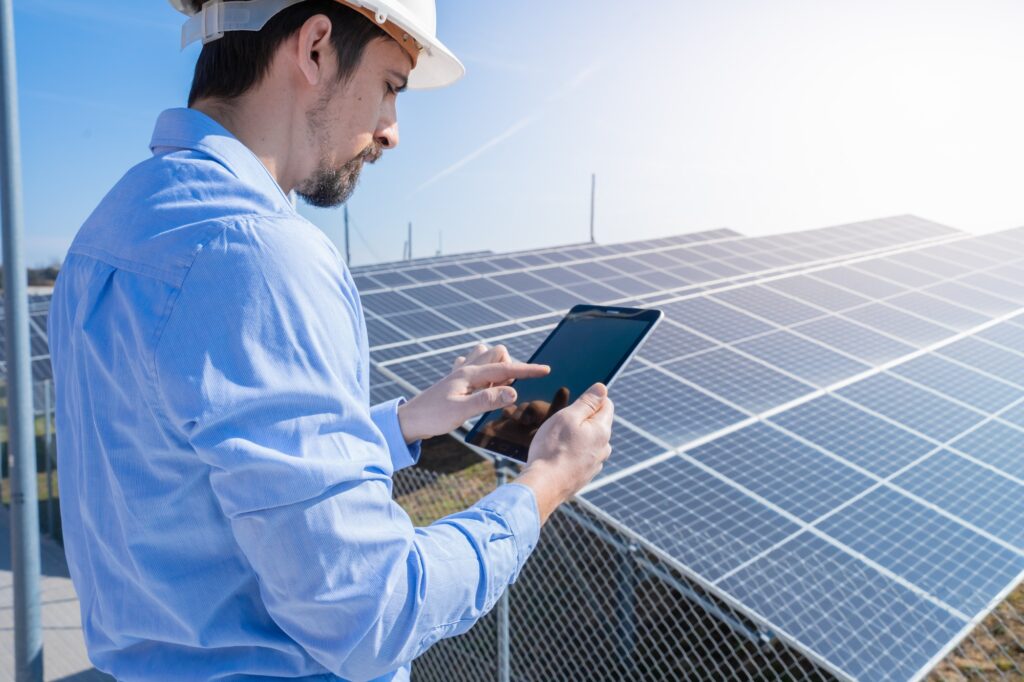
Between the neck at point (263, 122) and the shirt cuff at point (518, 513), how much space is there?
2.05 feet

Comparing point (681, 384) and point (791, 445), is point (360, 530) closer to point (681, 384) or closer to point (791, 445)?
point (791, 445)

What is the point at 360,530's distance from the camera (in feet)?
3.53

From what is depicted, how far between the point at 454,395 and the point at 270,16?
85cm

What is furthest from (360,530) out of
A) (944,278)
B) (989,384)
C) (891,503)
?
(944,278)

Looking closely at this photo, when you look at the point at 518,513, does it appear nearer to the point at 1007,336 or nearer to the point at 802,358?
the point at 802,358

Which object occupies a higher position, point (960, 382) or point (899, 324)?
point (899, 324)

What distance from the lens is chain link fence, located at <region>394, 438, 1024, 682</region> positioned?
3857 mm

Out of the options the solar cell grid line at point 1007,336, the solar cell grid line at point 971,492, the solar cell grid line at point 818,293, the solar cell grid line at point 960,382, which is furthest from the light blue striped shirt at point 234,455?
the solar cell grid line at point 818,293

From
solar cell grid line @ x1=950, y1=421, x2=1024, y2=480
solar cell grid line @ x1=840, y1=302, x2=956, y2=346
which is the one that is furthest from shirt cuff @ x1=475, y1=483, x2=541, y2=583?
solar cell grid line @ x1=840, y1=302, x2=956, y2=346

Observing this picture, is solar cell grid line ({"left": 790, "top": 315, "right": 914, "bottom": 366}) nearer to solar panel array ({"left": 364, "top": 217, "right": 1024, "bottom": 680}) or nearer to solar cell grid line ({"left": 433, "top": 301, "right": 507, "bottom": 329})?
solar panel array ({"left": 364, "top": 217, "right": 1024, "bottom": 680})

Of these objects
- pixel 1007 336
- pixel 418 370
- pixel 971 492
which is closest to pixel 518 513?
pixel 971 492

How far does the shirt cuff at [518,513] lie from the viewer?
133 centimetres

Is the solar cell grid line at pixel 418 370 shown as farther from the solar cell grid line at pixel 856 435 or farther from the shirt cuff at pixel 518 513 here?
the shirt cuff at pixel 518 513

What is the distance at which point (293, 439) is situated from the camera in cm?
105
